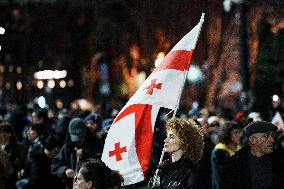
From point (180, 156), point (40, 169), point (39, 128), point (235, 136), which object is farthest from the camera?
point (39, 128)

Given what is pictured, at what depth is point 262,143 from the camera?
734cm

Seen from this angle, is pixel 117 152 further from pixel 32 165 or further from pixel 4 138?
pixel 4 138

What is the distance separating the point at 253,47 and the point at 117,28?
10.6 m

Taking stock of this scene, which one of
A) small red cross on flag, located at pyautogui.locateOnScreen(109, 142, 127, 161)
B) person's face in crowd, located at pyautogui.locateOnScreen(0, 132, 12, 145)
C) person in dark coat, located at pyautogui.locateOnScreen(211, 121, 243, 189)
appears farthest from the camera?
person's face in crowd, located at pyautogui.locateOnScreen(0, 132, 12, 145)

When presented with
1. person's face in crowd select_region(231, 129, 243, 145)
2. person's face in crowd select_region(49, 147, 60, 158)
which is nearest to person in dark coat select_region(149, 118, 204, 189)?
person's face in crowd select_region(231, 129, 243, 145)

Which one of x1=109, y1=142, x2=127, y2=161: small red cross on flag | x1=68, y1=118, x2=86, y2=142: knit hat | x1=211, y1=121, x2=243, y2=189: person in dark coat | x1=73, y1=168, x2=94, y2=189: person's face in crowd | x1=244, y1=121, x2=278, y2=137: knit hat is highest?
x1=73, y1=168, x2=94, y2=189: person's face in crowd

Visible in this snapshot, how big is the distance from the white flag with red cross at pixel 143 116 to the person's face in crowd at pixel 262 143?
0.78 meters

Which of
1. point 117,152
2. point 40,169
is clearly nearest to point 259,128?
point 117,152

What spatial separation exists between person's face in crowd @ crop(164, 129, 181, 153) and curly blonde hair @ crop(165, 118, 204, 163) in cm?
3

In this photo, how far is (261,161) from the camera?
7312 millimetres

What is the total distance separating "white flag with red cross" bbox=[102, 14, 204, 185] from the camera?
7309 millimetres

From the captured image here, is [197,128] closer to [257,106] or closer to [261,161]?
[261,161]

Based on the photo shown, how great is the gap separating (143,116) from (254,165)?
3.66 ft

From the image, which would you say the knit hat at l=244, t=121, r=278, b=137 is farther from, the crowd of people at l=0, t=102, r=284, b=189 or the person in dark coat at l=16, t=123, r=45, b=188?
the person in dark coat at l=16, t=123, r=45, b=188
